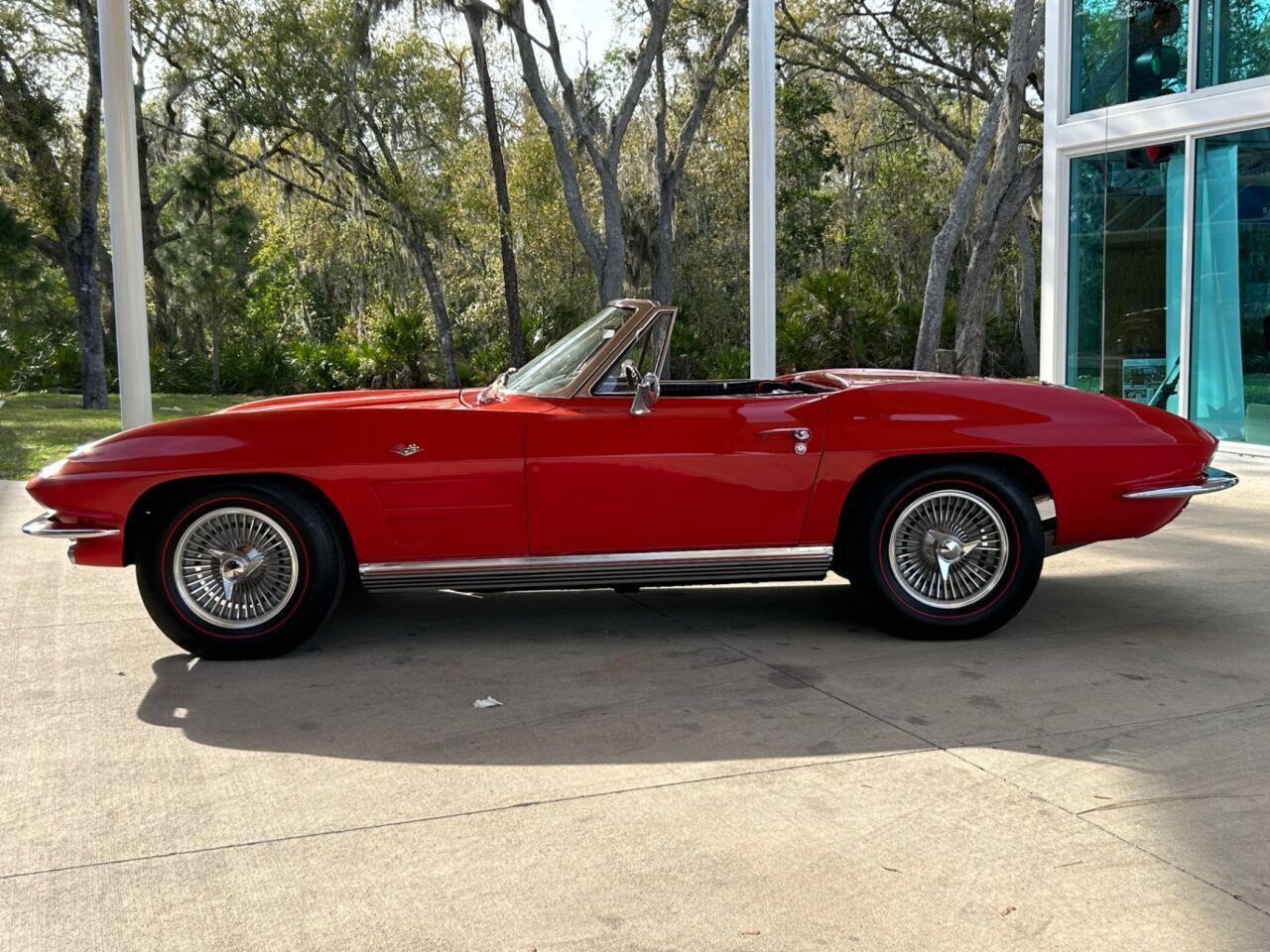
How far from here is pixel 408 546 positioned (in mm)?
5133

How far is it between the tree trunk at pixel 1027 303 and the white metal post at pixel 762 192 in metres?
20.0

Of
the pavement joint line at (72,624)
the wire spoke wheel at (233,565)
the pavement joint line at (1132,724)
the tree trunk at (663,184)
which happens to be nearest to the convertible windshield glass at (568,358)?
the wire spoke wheel at (233,565)

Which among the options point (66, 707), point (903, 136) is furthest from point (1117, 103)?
point (903, 136)

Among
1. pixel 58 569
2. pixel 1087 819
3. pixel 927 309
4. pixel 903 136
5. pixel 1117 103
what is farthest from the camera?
pixel 903 136

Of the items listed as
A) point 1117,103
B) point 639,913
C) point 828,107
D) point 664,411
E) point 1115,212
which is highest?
point 828,107

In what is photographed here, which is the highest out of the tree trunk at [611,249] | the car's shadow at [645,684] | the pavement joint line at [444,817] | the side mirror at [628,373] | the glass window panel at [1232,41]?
the glass window panel at [1232,41]

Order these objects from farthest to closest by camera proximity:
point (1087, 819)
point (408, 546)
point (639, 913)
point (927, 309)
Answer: point (927, 309) < point (408, 546) < point (1087, 819) < point (639, 913)

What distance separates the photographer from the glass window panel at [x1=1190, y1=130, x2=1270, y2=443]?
12.0 metres

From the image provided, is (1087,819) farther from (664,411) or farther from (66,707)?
→ (66,707)

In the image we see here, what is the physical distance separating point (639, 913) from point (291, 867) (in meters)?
0.89

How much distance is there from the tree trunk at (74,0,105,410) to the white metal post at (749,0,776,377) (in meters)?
15.8

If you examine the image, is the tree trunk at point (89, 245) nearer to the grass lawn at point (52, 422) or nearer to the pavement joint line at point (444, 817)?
the grass lawn at point (52, 422)

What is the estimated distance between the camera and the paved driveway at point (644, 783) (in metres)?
2.87

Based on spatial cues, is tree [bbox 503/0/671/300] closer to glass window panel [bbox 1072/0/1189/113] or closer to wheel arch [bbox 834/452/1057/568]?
glass window panel [bbox 1072/0/1189/113]
